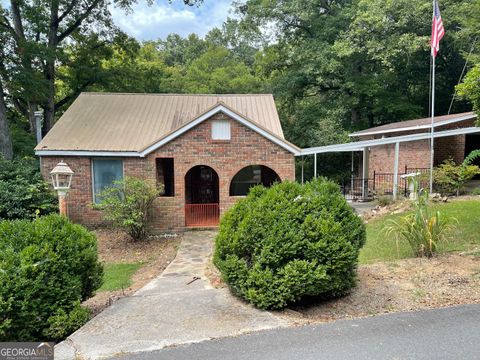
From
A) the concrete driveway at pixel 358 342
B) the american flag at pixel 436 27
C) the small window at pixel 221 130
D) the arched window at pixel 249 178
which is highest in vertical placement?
the american flag at pixel 436 27

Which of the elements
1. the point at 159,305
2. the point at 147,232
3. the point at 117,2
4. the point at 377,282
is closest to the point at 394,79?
the point at 117,2

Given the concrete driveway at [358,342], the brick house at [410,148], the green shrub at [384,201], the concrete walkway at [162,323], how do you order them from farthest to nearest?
the brick house at [410,148] < the green shrub at [384,201] < the concrete walkway at [162,323] < the concrete driveway at [358,342]

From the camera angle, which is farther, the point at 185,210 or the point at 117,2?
the point at 117,2

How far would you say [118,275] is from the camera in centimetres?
788

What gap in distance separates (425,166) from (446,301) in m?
12.6

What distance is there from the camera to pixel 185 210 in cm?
1184

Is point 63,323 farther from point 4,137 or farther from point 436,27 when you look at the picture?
point 4,137

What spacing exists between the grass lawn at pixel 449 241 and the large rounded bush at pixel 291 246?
241cm

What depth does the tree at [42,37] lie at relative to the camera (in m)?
15.3

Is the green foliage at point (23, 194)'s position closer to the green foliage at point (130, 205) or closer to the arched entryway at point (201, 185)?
the green foliage at point (130, 205)

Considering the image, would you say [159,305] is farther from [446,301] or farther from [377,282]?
[446,301]

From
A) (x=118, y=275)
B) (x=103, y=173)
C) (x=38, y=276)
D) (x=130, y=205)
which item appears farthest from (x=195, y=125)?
(x=38, y=276)

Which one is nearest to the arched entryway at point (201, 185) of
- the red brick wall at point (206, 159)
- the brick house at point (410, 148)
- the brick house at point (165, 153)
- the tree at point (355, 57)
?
the brick house at point (165, 153)

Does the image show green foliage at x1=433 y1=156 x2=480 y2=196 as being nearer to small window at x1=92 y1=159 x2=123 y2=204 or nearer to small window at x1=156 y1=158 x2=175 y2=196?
small window at x1=156 y1=158 x2=175 y2=196
